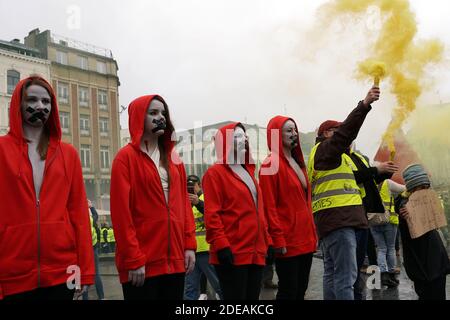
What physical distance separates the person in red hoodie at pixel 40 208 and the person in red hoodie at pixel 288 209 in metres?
1.94

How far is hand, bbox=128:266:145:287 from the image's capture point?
3.24 metres

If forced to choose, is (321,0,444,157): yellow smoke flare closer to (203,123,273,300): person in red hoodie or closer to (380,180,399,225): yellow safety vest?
(203,123,273,300): person in red hoodie

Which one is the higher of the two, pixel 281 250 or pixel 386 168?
pixel 386 168

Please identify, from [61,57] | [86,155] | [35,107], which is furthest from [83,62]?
[35,107]

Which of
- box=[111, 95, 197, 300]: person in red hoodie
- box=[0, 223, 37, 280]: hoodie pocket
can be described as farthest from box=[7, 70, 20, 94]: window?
box=[0, 223, 37, 280]: hoodie pocket

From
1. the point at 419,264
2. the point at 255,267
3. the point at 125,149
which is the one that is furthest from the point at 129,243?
the point at 419,264

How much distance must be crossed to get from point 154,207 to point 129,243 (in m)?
0.36

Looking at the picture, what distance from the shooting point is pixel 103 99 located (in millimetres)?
49094

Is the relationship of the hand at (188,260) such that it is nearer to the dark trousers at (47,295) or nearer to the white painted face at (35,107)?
the dark trousers at (47,295)

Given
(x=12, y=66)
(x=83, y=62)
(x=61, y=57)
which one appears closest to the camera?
(x=12, y=66)

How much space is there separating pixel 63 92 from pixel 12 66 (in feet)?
19.4

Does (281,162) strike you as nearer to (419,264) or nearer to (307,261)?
(307,261)

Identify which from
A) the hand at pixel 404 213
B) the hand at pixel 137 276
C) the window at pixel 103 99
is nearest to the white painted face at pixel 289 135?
the hand at pixel 404 213

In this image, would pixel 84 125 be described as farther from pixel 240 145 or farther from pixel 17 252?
pixel 17 252
